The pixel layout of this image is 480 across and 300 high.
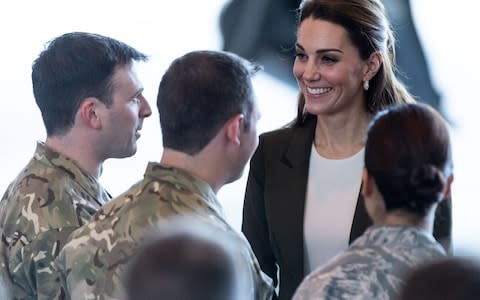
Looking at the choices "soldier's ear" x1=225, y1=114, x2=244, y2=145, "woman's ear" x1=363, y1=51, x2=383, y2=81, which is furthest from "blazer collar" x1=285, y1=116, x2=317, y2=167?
"soldier's ear" x1=225, y1=114, x2=244, y2=145

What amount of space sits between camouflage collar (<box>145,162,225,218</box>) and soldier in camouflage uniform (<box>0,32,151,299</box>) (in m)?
0.27

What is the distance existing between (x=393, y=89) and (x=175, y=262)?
4.03 feet

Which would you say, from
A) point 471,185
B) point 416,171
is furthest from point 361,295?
point 471,185

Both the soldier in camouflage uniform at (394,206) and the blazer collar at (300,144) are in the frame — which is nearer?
the soldier in camouflage uniform at (394,206)

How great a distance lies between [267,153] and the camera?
8.09 ft

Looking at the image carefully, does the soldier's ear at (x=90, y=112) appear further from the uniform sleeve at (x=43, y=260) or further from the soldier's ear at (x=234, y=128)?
the soldier's ear at (x=234, y=128)

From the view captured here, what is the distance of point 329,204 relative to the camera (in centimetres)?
237

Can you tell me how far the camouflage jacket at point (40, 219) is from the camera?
1959mm

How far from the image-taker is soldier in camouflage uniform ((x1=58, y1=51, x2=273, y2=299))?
1749 millimetres

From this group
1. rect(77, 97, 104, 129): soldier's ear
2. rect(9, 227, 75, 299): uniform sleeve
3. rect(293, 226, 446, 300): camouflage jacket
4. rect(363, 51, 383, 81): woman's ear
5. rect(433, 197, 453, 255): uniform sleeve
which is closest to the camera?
rect(293, 226, 446, 300): camouflage jacket

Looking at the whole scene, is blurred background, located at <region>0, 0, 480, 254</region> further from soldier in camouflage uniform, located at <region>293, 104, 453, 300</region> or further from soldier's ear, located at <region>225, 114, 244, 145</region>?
soldier in camouflage uniform, located at <region>293, 104, 453, 300</region>

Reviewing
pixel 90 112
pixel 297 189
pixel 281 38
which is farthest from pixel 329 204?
pixel 281 38

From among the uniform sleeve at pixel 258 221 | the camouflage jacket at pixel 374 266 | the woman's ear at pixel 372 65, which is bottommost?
the uniform sleeve at pixel 258 221

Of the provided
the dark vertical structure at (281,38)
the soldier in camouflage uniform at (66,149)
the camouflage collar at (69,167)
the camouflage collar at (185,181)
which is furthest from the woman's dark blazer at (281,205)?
the dark vertical structure at (281,38)
